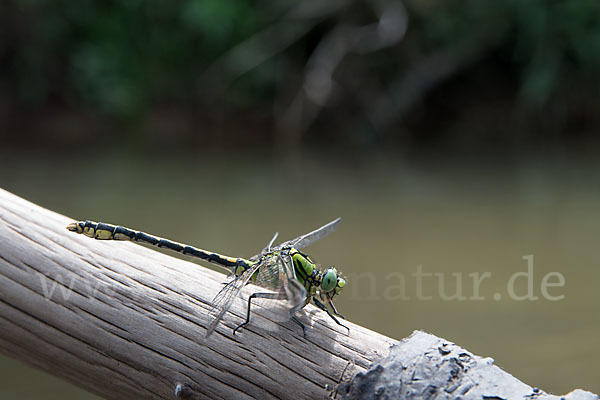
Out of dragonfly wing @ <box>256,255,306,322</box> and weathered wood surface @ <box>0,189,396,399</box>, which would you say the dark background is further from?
weathered wood surface @ <box>0,189,396,399</box>

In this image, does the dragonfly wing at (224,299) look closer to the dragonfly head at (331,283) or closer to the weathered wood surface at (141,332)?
the weathered wood surface at (141,332)

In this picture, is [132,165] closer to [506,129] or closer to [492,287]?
[492,287]

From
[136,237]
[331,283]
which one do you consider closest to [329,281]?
[331,283]

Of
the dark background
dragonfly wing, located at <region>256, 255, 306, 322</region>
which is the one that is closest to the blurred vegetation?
the dark background

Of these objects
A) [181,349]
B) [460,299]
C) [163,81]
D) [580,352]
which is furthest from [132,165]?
[181,349]

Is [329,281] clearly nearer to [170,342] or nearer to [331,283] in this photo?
[331,283]
